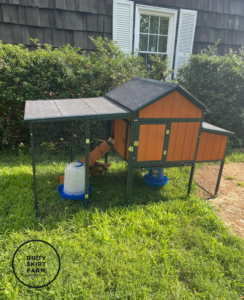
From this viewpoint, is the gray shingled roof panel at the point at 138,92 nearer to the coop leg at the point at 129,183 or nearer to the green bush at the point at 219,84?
the coop leg at the point at 129,183

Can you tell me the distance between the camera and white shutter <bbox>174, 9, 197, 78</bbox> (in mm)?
7004

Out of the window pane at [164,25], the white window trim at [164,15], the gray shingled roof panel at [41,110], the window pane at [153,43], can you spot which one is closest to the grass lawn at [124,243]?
the gray shingled roof panel at [41,110]

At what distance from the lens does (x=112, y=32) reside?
20.9 ft

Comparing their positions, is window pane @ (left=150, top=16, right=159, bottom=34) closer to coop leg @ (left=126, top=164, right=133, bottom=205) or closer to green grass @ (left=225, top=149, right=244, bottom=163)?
green grass @ (left=225, top=149, right=244, bottom=163)

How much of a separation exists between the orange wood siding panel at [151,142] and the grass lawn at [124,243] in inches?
30.1

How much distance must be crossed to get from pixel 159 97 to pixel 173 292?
226cm

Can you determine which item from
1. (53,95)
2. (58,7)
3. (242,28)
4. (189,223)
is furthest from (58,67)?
(242,28)

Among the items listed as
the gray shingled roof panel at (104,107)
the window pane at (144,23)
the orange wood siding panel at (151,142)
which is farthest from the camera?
the window pane at (144,23)

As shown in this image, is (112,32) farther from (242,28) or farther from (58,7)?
(242,28)

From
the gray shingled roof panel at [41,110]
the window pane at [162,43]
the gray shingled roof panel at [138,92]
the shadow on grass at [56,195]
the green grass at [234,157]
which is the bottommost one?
the green grass at [234,157]

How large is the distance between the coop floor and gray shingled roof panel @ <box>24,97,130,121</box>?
2.20 metres

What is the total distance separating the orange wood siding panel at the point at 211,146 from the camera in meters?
3.78

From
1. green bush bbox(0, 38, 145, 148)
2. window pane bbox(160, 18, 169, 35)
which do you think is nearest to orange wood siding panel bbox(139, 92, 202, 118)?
green bush bbox(0, 38, 145, 148)

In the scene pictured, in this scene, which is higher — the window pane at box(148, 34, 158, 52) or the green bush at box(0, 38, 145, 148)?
the window pane at box(148, 34, 158, 52)
